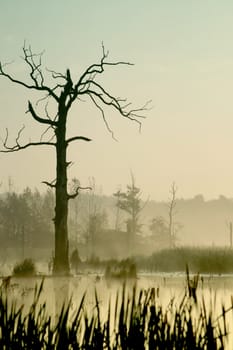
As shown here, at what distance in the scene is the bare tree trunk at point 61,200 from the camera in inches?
716

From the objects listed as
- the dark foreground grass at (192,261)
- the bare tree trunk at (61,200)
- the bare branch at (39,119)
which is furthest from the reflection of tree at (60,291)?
the bare branch at (39,119)

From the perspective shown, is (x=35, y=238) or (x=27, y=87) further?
(x=35, y=238)

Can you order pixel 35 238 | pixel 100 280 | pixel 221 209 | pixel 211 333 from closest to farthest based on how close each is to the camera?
pixel 211 333, pixel 100 280, pixel 35 238, pixel 221 209

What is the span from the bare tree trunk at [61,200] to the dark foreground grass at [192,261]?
3.15m

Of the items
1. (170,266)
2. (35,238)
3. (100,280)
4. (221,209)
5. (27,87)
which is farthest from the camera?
(221,209)

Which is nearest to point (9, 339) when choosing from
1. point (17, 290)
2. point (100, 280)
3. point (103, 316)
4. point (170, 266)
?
point (103, 316)

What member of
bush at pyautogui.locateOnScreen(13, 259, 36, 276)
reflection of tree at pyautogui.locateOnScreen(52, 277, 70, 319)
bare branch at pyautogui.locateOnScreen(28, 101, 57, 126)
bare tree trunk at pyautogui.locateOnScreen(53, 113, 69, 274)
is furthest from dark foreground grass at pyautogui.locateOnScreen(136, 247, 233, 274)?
bare branch at pyautogui.locateOnScreen(28, 101, 57, 126)

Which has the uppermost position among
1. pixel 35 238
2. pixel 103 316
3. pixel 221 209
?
pixel 221 209

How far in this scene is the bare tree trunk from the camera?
18.2 meters

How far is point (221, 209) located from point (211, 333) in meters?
116

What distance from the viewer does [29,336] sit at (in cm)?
501

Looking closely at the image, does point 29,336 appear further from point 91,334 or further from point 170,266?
point 170,266

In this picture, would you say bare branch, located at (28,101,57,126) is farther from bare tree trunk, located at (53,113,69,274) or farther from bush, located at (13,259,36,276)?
bush, located at (13,259,36,276)

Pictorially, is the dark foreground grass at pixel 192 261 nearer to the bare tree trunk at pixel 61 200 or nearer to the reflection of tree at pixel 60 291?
the bare tree trunk at pixel 61 200
